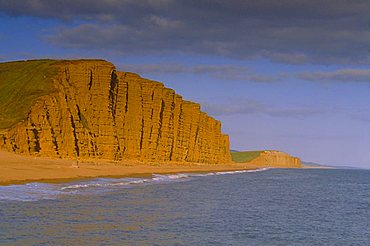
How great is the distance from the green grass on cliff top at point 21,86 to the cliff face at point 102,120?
1.49m

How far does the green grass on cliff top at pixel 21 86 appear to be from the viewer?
221 feet

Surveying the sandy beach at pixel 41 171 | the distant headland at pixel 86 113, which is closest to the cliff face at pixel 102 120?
the distant headland at pixel 86 113

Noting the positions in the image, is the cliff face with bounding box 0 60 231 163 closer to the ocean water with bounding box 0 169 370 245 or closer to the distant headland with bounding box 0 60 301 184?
the distant headland with bounding box 0 60 301 184

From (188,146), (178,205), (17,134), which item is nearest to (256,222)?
(178,205)

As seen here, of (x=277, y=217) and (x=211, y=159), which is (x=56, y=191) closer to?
(x=277, y=217)

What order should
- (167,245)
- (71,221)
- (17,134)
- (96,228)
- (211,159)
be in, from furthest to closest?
(211,159), (17,134), (71,221), (96,228), (167,245)

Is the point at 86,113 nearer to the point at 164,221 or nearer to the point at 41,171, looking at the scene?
the point at 41,171

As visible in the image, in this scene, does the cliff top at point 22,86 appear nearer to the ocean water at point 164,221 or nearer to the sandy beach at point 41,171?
the sandy beach at point 41,171

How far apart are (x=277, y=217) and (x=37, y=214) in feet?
38.2

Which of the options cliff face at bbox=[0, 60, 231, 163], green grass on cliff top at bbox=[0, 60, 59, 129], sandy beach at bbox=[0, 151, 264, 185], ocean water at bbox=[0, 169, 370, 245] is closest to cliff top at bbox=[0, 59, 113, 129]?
green grass on cliff top at bbox=[0, 60, 59, 129]

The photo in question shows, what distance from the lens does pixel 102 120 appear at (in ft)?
267

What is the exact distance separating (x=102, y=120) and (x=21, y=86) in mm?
13140

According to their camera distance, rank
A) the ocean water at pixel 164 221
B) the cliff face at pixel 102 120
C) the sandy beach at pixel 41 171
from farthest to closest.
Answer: the cliff face at pixel 102 120
the sandy beach at pixel 41 171
the ocean water at pixel 164 221

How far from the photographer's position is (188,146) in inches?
4791
